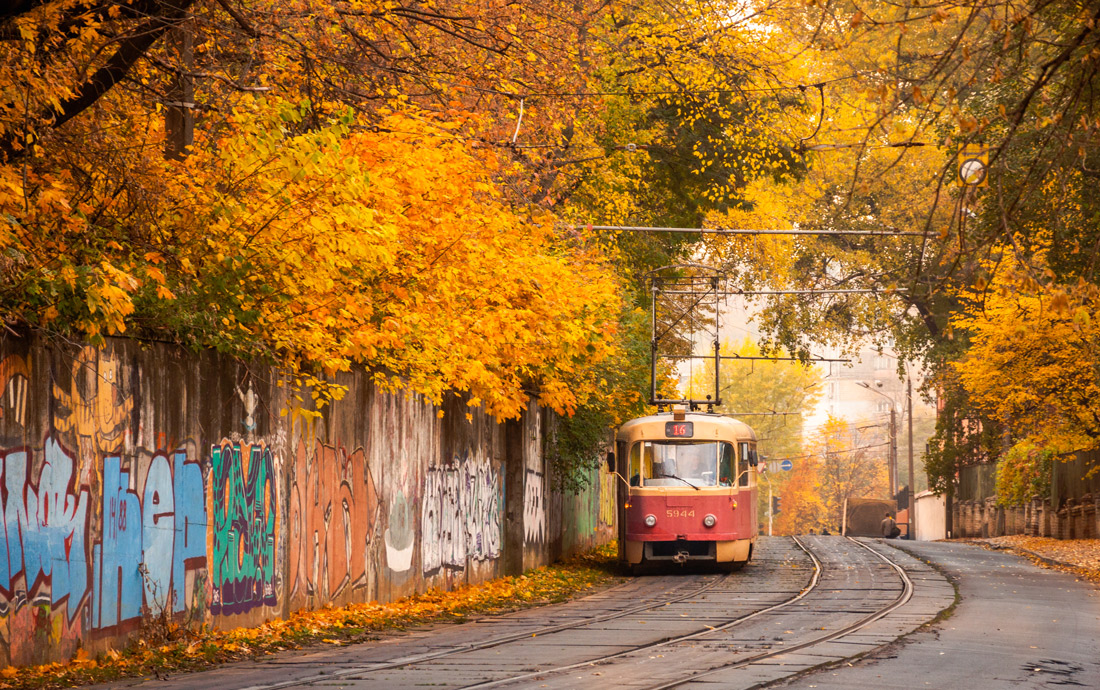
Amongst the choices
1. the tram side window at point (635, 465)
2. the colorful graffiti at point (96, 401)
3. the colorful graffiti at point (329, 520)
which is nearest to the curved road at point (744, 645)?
the colorful graffiti at point (329, 520)

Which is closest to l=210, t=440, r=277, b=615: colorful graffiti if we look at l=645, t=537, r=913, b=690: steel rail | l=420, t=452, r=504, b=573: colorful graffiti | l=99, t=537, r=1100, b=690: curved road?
l=99, t=537, r=1100, b=690: curved road

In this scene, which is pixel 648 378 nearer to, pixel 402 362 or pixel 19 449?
pixel 402 362

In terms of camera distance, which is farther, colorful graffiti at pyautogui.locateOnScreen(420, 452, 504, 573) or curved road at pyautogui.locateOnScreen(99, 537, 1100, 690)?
colorful graffiti at pyautogui.locateOnScreen(420, 452, 504, 573)

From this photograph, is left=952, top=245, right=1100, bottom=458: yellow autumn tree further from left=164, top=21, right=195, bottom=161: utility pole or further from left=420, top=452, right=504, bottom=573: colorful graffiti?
left=164, top=21, right=195, bottom=161: utility pole

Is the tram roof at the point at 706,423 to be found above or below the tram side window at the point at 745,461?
above

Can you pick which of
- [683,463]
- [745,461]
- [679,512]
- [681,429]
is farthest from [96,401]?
[745,461]

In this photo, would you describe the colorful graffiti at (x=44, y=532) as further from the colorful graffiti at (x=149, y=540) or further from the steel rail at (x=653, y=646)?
the steel rail at (x=653, y=646)

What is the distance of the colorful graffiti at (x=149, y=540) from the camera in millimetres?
11172

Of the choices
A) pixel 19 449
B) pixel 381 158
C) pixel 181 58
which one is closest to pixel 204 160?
pixel 181 58

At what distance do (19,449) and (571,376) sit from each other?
14700mm

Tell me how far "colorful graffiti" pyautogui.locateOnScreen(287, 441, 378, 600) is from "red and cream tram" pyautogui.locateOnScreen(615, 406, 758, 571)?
8.23 metres

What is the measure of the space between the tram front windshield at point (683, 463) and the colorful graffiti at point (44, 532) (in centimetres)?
1450

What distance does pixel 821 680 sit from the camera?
10.2 metres

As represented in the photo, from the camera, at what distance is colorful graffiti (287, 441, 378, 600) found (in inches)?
581
